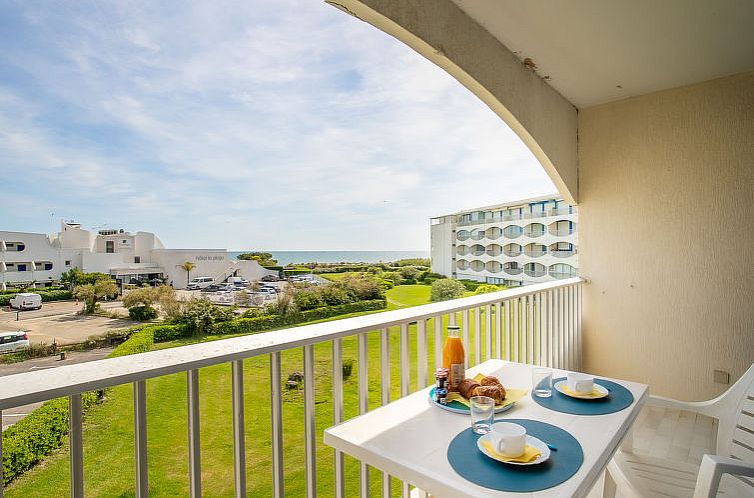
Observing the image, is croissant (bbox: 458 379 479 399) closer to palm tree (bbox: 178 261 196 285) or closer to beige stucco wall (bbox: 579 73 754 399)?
palm tree (bbox: 178 261 196 285)

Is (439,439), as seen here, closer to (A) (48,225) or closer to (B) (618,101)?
(A) (48,225)

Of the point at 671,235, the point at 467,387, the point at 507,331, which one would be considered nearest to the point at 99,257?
the point at 467,387

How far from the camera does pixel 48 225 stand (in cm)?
131

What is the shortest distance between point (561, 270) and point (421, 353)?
2564 millimetres

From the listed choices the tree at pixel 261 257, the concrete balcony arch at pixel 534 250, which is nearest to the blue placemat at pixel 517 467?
the tree at pixel 261 257

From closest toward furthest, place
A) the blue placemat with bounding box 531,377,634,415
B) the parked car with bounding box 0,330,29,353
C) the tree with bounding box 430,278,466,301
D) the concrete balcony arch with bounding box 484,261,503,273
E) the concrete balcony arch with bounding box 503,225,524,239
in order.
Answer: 1. the parked car with bounding box 0,330,29,353
2. the blue placemat with bounding box 531,377,634,415
3. the tree with bounding box 430,278,466,301
4. the concrete balcony arch with bounding box 484,261,503,273
5. the concrete balcony arch with bounding box 503,225,524,239

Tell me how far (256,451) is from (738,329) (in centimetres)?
326

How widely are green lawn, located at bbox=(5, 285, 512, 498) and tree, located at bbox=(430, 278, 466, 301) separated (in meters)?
1.58

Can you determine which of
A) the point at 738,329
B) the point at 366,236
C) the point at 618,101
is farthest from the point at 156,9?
the point at 738,329

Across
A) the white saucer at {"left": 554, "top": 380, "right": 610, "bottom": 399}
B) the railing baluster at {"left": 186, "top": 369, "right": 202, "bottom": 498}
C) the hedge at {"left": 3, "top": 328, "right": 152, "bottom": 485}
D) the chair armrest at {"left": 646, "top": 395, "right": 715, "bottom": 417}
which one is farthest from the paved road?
the chair armrest at {"left": 646, "top": 395, "right": 715, "bottom": 417}

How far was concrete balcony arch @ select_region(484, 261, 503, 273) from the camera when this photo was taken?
13.8 ft

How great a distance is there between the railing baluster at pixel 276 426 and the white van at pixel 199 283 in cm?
51

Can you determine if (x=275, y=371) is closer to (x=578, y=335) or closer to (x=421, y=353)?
(x=421, y=353)

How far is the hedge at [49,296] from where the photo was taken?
103cm
